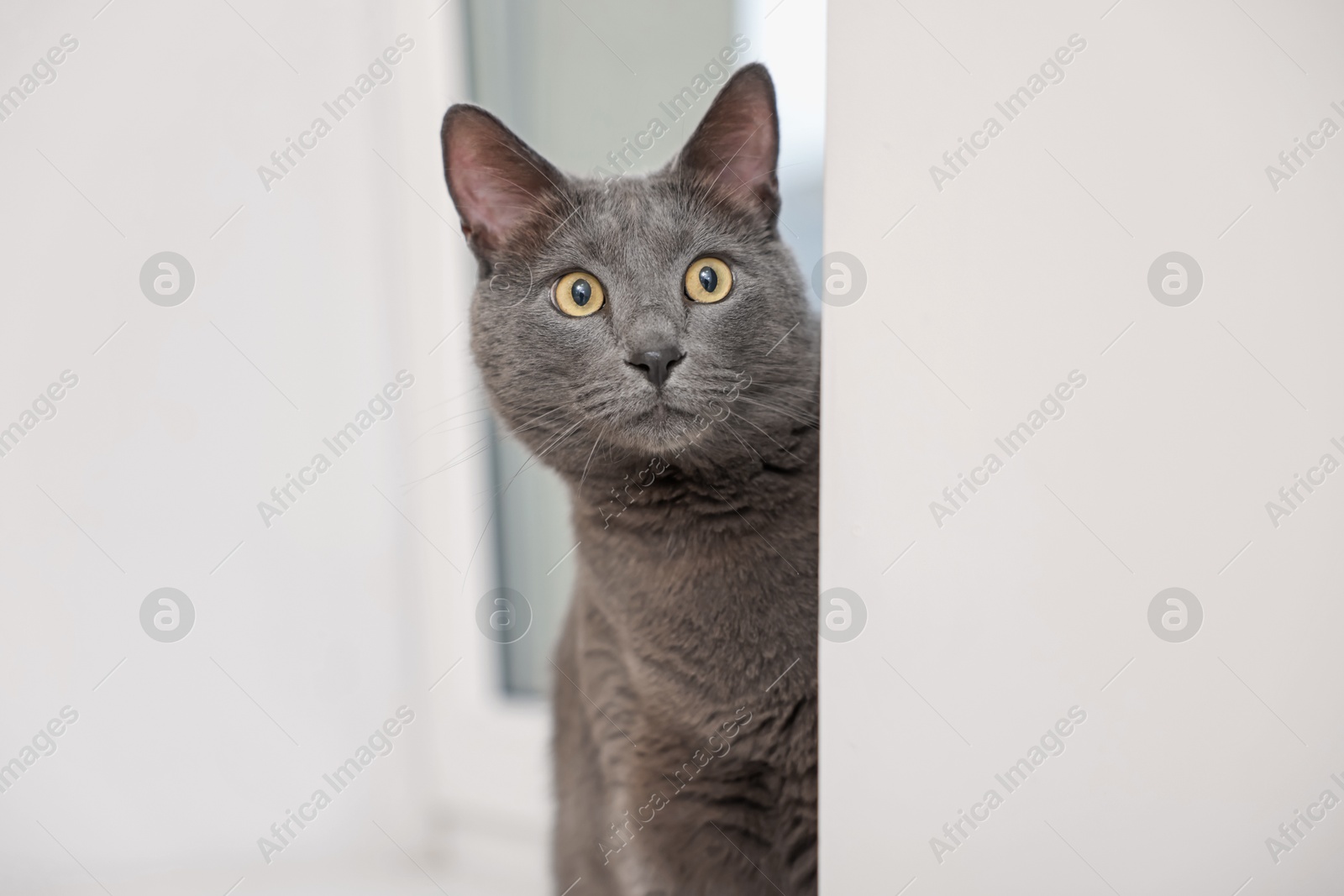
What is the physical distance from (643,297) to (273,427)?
2.04 feet

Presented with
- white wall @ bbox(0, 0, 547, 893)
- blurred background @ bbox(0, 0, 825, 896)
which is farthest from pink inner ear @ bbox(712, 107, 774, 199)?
white wall @ bbox(0, 0, 547, 893)

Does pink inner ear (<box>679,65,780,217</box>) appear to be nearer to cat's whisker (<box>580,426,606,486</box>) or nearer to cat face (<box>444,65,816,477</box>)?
cat face (<box>444,65,816,477</box>)

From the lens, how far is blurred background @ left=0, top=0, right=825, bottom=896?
95cm

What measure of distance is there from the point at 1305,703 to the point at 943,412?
279 mm

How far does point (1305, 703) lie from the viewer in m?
0.49

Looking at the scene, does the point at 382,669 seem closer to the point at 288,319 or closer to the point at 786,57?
the point at 288,319

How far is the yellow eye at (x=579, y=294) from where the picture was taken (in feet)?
2.68

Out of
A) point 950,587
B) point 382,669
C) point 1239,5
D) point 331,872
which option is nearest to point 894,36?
point 1239,5

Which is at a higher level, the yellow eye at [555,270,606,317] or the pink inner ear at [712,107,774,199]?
the pink inner ear at [712,107,774,199]

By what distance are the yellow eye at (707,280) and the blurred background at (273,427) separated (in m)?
0.16

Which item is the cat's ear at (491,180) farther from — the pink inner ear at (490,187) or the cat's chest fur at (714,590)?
the cat's chest fur at (714,590)

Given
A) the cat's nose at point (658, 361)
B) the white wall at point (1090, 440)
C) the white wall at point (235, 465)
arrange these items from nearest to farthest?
1. the white wall at point (1090, 440)
2. the cat's nose at point (658, 361)
3. the white wall at point (235, 465)

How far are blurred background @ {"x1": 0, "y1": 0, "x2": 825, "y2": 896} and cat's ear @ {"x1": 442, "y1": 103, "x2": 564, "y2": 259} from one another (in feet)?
0.78

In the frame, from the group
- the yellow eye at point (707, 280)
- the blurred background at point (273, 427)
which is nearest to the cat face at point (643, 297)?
the yellow eye at point (707, 280)
